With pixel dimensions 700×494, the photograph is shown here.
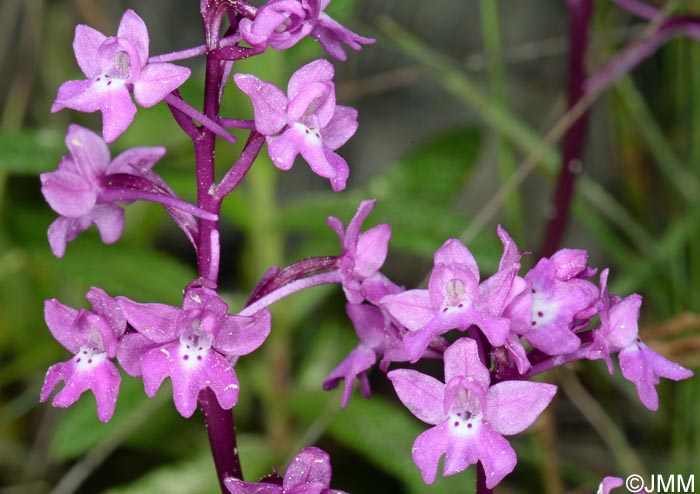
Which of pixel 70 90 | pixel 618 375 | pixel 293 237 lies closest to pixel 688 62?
pixel 618 375

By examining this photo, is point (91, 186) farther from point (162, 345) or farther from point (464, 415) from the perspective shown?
point (464, 415)

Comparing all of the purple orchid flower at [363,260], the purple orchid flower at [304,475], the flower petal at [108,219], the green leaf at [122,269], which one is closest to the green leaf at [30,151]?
the green leaf at [122,269]

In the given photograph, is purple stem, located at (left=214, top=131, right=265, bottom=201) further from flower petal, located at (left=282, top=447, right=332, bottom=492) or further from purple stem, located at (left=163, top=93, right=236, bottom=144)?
flower petal, located at (left=282, top=447, right=332, bottom=492)

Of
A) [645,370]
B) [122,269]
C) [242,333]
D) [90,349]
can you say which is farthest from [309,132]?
[122,269]

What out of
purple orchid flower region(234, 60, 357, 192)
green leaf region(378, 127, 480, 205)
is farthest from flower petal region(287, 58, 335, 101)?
green leaf region(378, 127, 480, 205)

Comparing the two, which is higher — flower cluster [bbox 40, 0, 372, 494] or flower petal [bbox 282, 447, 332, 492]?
flower cluster [bbox 40, 0, 372, 494]

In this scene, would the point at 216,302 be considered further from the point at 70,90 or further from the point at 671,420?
the point at 671,420

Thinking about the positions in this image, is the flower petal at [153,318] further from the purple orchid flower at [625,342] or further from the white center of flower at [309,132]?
the purple orchid flower at [625,342]
